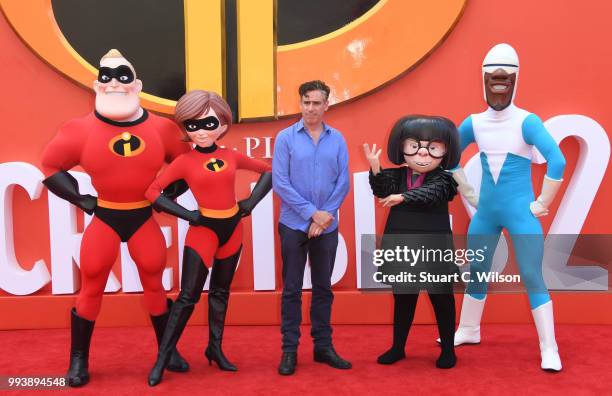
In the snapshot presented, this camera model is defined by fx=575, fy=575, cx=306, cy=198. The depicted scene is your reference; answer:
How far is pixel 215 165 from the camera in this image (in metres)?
2.90

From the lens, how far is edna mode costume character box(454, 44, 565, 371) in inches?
120

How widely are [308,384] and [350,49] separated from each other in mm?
2275

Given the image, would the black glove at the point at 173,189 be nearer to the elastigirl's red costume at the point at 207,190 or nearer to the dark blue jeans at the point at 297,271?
the elastigirl's red costume at the point at 207,190

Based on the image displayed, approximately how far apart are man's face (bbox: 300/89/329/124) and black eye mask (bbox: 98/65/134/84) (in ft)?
2.93

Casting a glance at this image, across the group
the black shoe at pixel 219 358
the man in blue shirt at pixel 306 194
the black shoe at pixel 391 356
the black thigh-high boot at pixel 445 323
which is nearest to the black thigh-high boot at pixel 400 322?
the black shoe at pixel 391 356

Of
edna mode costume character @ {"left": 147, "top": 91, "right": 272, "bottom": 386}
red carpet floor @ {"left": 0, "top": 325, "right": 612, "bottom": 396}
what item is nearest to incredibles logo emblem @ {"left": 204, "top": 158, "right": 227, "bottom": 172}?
edna mode costume character @ {"left": 147, "top": 91, "right": 272, "bottom": 386}

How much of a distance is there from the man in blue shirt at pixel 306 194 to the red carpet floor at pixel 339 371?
0.68 ft

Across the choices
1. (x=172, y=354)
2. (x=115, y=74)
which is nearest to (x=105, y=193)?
(x=115, y=74)

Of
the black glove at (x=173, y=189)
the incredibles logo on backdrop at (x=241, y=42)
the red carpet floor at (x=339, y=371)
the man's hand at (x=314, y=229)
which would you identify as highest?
the incredibles logo on backdrop at (x=241, y=42)

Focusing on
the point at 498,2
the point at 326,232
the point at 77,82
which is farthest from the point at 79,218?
the point at 498,2

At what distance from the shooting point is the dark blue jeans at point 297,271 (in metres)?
3.01

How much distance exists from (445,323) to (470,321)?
56 centimetres

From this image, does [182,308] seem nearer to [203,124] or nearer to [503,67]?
[203,124]

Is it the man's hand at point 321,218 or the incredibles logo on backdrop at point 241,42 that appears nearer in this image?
the man's hand at point 321,218
